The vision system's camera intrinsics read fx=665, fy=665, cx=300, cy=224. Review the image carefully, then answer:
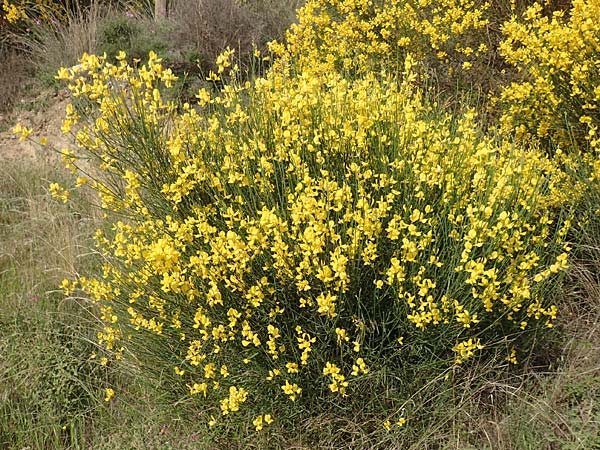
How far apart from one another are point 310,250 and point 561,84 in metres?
1.99

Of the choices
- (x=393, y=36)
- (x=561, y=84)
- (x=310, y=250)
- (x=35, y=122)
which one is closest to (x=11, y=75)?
(x=35, y=122)

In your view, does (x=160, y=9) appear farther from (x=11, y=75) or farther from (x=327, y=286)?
(x=327, y=286)

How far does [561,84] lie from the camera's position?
11.4 feet

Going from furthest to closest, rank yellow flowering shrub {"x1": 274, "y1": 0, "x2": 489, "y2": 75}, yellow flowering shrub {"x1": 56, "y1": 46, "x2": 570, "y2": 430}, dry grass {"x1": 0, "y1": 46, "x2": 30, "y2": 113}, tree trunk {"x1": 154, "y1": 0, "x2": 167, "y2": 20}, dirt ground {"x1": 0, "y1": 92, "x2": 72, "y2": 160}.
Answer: tree trunk {"x1": 154, "y1": 0, "x2": 167, "y2": 20}
dry grass {"x1": 0, "y1": 46, "x2": 30, "y2": 113}
dirt ground {"x1": 0, "y1": 92, "x2": 72, "y2": 160}
yellow flowering shrub {"x1": 274, "y1": 0, "x2": 489, "y2": 75}
yellow flowering shrub {"x1": 56, "y1": 46, "x2": 570, "y2": 430}

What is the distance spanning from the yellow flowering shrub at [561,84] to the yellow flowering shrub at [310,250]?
0.69 metres

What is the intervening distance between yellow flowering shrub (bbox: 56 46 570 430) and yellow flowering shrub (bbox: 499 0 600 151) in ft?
2.27

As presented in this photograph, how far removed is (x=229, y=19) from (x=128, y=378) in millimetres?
4240

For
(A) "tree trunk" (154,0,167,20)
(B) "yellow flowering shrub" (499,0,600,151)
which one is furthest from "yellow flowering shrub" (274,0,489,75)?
(A) "tree trunk" (154,0,167,20)

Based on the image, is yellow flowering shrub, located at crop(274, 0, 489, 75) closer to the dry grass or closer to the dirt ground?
the dirt ground

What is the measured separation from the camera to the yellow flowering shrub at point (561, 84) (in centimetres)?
333

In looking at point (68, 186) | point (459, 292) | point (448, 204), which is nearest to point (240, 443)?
point (459, 292)

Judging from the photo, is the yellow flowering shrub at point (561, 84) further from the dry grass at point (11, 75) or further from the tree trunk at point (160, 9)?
the dry grass at point (11, 75)

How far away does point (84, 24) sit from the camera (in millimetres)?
7051

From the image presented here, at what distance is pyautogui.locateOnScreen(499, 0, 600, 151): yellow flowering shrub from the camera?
10.9 feet
